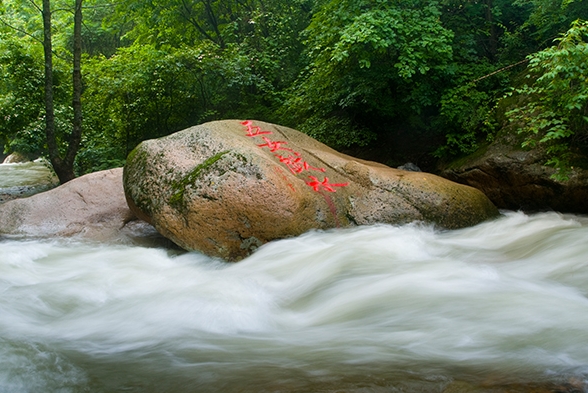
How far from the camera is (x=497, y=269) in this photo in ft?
14.8

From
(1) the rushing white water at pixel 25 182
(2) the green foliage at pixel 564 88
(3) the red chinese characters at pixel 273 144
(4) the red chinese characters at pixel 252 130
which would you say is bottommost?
(1) the rushing white water at pixel 25 182

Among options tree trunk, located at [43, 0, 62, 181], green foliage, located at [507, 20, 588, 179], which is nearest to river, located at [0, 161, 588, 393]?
green foliage, located at [507, 20, 588, 179]

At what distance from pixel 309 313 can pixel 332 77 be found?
6.91 metres

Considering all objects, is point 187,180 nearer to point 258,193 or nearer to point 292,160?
point 258,193

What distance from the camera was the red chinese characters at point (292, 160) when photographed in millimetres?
6020

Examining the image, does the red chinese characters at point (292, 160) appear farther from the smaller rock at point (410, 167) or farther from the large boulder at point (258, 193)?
the smaller rock at point (410, 167)

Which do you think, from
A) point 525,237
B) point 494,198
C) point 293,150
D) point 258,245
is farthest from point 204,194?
point 494,198

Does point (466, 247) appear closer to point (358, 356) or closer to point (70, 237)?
point (358, 356)

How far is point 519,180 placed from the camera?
759 cm

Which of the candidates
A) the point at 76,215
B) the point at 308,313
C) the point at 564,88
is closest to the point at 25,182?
the point at 76,215

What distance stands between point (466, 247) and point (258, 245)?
2.30 m

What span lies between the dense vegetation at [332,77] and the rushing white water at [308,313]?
8.48ft

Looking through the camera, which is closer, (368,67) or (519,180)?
(519,180)

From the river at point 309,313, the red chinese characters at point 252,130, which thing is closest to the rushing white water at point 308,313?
the river at point 309,313
